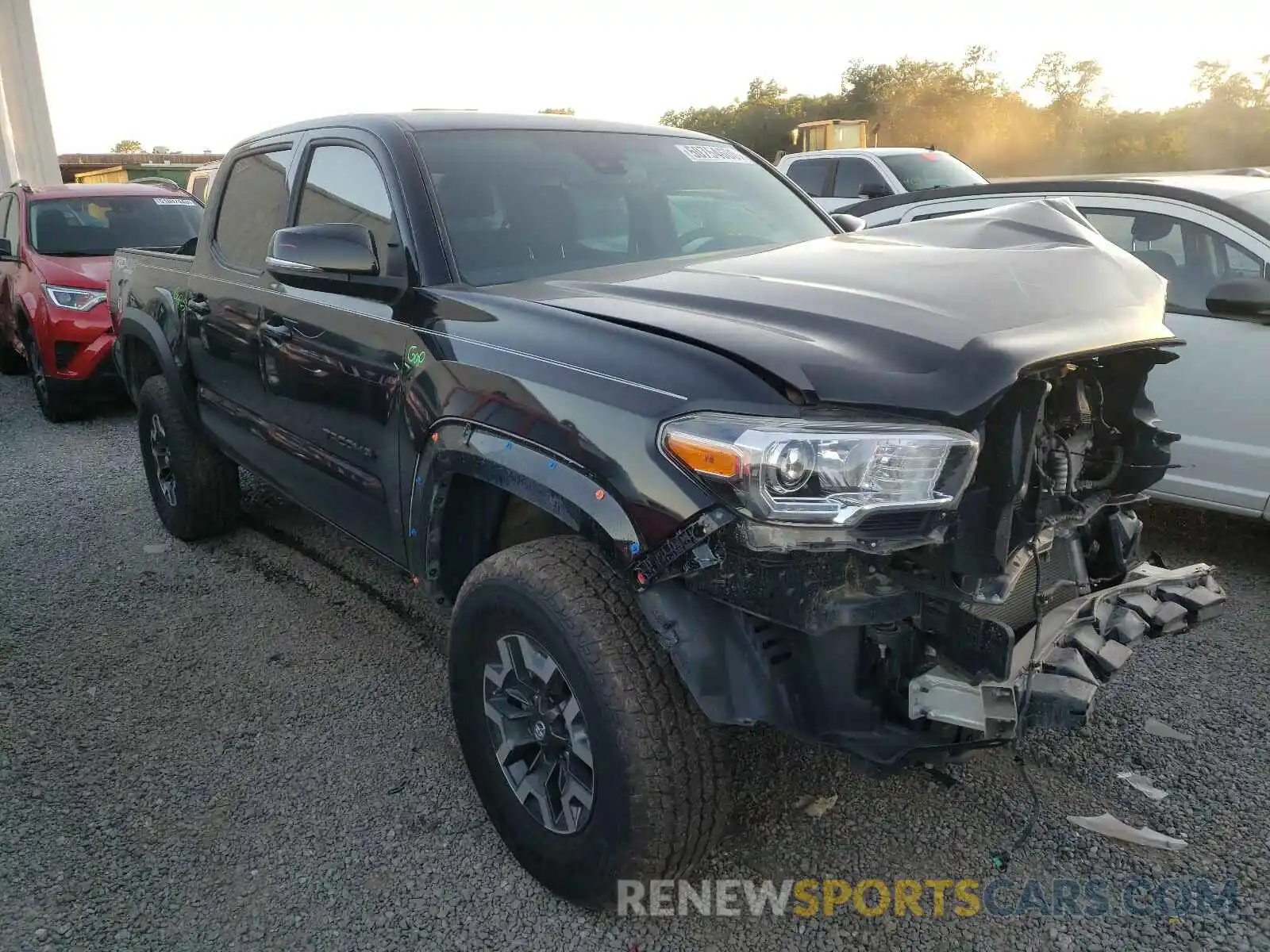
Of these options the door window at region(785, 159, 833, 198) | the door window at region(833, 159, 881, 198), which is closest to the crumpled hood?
the door window at region(833, 159, 881, 198)

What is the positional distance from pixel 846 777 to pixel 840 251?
5.12 ft

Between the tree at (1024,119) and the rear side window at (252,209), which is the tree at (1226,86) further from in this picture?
the rear side window at (252,209)

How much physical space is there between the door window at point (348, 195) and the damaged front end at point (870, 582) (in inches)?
57.5

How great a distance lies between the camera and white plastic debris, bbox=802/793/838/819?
274cm

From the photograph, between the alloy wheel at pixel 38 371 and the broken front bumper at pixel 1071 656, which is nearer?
the broken front bumper at pixel 1071 656

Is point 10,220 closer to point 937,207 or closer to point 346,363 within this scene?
point 346,363

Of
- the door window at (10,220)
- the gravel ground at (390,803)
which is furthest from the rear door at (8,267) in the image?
the gravel ground at (390,803)

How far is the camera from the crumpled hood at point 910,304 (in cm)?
193

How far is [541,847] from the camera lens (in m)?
2.38

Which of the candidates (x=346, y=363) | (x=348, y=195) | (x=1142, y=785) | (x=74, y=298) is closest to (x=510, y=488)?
(x=346, y=363)

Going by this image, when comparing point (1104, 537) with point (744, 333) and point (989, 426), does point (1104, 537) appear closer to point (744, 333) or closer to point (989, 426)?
point (989, 426)

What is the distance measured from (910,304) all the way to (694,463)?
671 millimetres

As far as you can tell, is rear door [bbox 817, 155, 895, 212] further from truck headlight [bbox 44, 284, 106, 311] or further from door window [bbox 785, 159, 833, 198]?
truck headlight [bbox 44, 284, 106, 311]

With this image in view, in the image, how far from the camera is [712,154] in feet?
12.4
